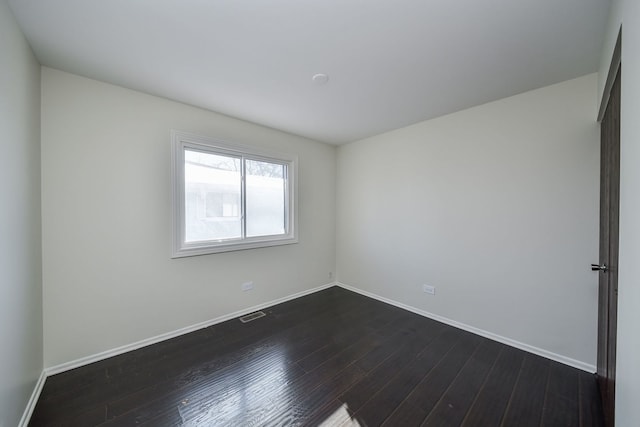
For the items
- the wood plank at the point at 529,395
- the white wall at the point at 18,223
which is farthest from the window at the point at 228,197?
the wood plank at the point at 529,395

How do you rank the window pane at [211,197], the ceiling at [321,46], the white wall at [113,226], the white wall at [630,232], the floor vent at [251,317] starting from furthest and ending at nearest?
the floor vent at [251,317] → the window pane at [211,197] → the white wall at [113,226] → the ceiling at [321,46] → the white wall at [630,232]

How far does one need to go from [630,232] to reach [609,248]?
3.23ft

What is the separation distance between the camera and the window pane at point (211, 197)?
269 cm

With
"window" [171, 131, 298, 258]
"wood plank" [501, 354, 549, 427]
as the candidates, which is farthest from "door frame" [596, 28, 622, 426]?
"window" [171, 131, 298, 258]

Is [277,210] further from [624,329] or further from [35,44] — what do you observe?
[624,329]

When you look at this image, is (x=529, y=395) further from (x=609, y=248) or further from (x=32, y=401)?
(x=32, y=401)

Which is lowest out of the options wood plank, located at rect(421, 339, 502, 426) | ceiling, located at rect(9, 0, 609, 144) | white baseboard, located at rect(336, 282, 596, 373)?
wood plank, located at rect(421, 339, 502, 426)

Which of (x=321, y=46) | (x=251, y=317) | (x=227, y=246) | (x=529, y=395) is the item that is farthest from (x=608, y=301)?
(x=227, y=246)

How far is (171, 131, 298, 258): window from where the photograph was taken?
259 cm

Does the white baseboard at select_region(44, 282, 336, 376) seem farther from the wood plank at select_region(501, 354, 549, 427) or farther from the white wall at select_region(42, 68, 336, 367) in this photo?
the wood plank at select_region(501, 354, 549, 427)

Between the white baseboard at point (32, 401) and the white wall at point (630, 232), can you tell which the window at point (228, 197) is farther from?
the white wall at point (630, 232)

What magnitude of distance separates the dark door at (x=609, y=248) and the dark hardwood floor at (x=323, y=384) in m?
0.30

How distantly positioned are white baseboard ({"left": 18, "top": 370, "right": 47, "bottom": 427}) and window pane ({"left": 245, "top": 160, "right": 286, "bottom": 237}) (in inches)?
81.4

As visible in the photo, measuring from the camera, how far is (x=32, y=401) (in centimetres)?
161
